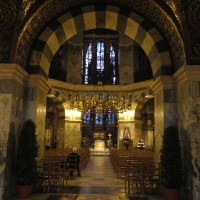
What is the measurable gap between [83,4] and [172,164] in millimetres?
6161

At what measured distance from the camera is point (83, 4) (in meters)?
8.24

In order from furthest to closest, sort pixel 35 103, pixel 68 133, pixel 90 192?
pixel 68 133, pixel 35 103, pixel 90 192

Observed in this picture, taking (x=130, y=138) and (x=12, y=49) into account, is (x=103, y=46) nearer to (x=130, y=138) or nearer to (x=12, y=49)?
(x=130, y=138)

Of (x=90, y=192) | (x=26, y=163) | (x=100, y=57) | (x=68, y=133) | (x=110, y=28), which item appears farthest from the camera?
(x=100, y=57)

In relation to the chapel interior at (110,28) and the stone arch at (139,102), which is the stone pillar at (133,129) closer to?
the stone arch at (139,102)

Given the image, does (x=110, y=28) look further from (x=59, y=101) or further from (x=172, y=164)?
(x=59, y=101)

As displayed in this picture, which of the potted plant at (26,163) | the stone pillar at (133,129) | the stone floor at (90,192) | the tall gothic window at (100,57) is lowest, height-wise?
the stone floor at (90,192)

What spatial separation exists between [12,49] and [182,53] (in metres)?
5.14

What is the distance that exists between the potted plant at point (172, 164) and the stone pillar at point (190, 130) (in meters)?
0.24

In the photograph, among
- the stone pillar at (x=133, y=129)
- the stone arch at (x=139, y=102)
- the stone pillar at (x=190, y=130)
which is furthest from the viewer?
the stone pillar at (x=133, y=129)

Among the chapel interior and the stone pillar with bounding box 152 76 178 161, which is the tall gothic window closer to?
the chapel interior

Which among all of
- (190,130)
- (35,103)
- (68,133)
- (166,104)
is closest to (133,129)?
(68,133)

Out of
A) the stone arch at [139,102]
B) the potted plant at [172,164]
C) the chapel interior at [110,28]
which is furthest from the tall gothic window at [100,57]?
the potted plant at [172,164]

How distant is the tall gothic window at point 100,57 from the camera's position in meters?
27.6
